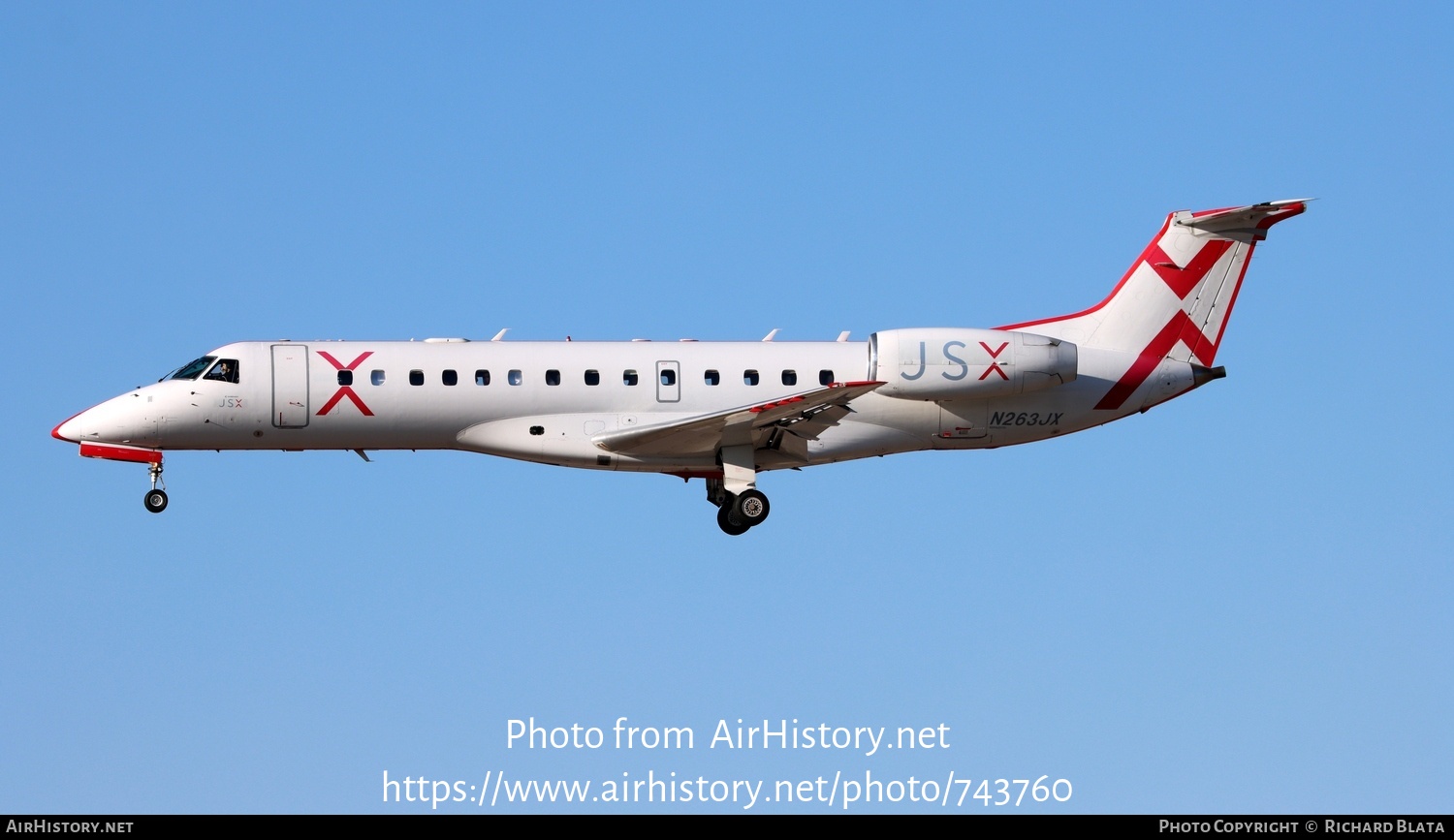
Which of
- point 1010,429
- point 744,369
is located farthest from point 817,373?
point 1010,429

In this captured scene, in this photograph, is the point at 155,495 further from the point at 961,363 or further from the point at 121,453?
the point at 961,363

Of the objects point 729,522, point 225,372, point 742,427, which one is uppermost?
point 225,372

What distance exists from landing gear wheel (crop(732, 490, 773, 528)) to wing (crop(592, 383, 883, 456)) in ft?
2.97

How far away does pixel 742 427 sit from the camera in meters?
31.1

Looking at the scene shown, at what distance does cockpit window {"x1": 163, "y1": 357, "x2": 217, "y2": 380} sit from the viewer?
1244 inches

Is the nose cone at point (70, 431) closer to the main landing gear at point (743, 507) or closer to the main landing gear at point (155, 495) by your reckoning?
the main landing gear at point (155, 495)

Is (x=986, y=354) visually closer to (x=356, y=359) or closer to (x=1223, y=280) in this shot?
(x=1223, y=280)

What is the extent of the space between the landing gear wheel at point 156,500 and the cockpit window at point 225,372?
2.18 metres

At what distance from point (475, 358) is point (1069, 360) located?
33.6 feet

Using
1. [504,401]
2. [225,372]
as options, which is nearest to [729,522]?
[504,401]

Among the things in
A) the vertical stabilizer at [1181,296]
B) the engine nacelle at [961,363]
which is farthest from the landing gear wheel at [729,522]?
the vertical stabilizer at [1181,296]

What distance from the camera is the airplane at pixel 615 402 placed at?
31.2m

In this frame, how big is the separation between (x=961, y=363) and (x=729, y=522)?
486 centimetres

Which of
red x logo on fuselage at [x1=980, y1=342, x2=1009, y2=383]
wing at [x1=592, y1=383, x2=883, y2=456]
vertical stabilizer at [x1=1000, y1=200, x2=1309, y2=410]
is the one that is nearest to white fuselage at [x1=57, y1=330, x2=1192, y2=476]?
wing at [x1=592, y1=383, x2=883, y2=456]
